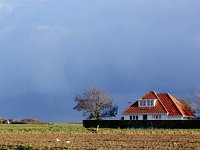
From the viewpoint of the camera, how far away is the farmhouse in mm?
92375

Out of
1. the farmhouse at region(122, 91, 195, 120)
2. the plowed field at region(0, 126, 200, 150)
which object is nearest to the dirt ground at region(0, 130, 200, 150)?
the plowed field at region(0, 126, 200, 150)

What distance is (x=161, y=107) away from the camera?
93.1 meters

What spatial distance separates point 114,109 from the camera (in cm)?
11550

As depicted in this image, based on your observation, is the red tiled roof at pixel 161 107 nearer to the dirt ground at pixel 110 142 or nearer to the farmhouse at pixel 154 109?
the farmhouse at pixel 154 109

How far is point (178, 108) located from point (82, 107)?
85.2 ft

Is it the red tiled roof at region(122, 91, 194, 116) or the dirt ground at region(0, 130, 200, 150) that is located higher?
the red tiled roof at region(122, 91, 194, 116)

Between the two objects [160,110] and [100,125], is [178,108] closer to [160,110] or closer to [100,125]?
[160,110]

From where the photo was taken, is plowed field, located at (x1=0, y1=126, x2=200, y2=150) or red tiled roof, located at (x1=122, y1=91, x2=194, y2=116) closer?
plowed field, located at (x1=0, y1=126, x2=200, y2=150)

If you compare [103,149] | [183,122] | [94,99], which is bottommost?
[103,149]

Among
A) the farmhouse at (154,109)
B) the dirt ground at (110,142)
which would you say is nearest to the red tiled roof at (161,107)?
the farmhouse at (154,109)

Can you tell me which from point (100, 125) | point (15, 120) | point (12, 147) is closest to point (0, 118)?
point (15, 120)

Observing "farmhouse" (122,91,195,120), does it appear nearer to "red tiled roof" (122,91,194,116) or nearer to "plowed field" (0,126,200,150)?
"red tiled roof" (122,91,194,116)

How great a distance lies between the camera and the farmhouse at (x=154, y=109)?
9238 centimetres

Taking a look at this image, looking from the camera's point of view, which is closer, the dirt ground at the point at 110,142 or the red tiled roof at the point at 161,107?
the dirt ground at the point at 110,142
